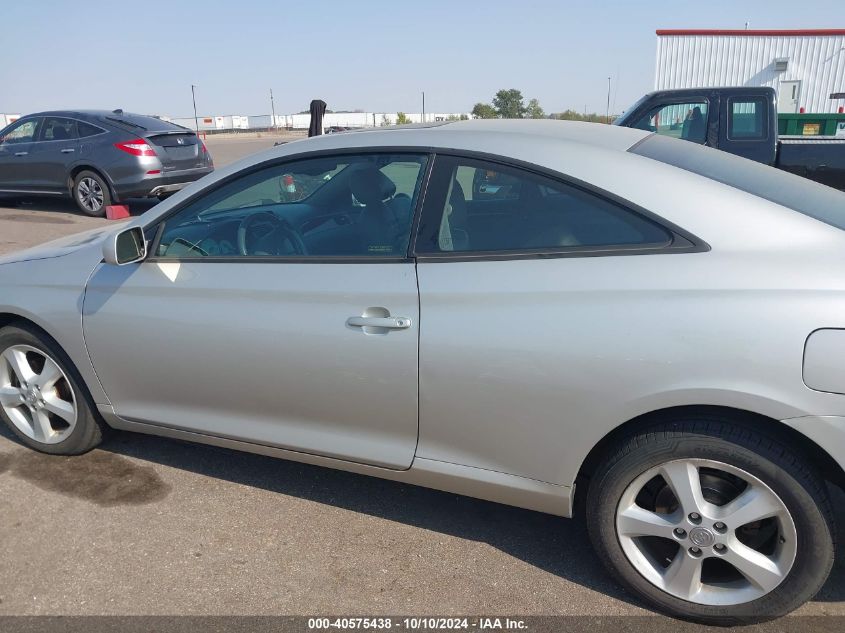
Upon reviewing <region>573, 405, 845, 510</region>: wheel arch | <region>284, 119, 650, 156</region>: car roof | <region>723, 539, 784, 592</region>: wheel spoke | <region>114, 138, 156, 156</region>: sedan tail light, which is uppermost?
<region>284, 119, 650, 156</region>: car roof

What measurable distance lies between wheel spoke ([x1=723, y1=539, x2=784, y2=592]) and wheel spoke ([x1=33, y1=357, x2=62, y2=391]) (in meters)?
2.95

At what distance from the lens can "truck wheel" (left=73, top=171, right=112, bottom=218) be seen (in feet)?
32.4

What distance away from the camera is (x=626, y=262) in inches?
84.3

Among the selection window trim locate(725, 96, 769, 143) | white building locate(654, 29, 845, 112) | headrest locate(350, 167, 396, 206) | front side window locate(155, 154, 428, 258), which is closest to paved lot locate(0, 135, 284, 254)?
front side window locate(155, 154, 428, 258)

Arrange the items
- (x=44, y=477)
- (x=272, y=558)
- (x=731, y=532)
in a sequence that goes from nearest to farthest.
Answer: (x=731, y=532) < (x=272, y=558) < (x=44, y=477)

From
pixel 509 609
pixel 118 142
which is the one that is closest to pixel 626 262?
pixel 509 609

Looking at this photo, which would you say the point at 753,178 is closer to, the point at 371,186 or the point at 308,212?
the point at 371,186

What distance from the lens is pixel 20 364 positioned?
3.29 meters

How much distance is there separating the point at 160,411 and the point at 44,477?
784mm

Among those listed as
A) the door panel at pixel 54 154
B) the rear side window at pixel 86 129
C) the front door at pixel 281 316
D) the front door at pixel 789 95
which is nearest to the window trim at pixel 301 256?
the front door at pixel 281 316

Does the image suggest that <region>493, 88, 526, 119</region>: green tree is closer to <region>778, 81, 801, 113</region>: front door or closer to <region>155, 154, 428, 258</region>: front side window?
<region>778, 81, 801, 113</region>: front door

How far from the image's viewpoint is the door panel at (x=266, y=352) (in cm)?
242

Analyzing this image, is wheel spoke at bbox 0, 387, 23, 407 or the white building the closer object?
wheel spoke at bbox 0, 387, 23, 407

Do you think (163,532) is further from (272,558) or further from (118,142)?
(118,142)
